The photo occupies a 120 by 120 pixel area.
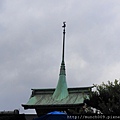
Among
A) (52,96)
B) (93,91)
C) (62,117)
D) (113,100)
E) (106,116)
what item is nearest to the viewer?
(62,117)

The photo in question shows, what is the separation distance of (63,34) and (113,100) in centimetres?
902

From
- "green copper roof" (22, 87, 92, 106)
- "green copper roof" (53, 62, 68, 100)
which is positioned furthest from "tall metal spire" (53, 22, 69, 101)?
"green copper roof" (22, 87, 92, 106)

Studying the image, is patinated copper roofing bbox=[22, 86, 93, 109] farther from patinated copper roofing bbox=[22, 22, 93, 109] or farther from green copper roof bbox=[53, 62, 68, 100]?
green copper roof bbox=[53, 62, 68, 100]

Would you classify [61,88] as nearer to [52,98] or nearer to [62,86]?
[62,86]

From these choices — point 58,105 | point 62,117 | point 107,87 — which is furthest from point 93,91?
point 62,117

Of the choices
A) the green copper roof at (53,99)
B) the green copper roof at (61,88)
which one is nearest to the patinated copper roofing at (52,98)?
the green copper roof at (53,99)

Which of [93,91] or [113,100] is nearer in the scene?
[113,100]

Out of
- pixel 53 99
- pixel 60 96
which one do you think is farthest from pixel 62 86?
pixel 53 99

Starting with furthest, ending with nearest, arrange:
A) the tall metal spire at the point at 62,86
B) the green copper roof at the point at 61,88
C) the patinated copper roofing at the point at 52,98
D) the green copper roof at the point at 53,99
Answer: the tall metal spire at the point at 62,86
the green copper roof at the point at 61,88
the green copper roof at the point at 53,99
the patinated copper roofing at the point at 52,98

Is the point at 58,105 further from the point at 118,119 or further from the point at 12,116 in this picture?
the point at 118,119

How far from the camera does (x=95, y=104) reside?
23.7 metres

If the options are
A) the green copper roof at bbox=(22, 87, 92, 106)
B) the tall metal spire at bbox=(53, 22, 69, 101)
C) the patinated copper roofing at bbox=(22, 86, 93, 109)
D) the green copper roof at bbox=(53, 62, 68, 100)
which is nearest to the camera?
the patinated copper roofing at bbox=(22, 86, 93, 109)

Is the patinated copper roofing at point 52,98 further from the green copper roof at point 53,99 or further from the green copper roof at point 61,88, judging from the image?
the green copper roof at point 61,88

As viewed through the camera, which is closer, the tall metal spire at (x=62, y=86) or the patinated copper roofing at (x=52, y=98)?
the patinated copper roofing at (x=52, y=98)
